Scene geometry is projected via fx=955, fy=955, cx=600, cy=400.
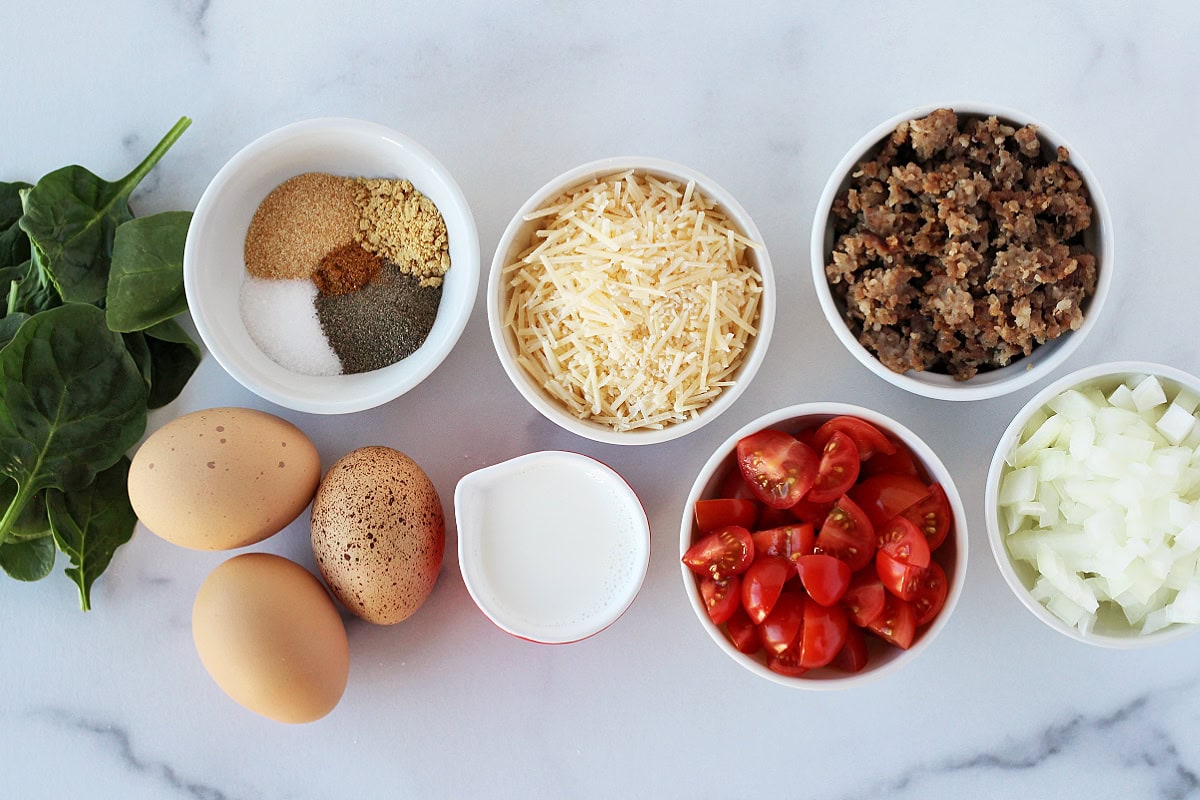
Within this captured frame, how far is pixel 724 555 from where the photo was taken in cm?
122

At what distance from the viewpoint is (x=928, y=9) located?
143 cm

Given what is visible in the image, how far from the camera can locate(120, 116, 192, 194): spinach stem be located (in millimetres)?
1399

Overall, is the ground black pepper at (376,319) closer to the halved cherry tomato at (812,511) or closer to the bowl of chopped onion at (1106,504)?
the halved cherry tomato at (812,511)

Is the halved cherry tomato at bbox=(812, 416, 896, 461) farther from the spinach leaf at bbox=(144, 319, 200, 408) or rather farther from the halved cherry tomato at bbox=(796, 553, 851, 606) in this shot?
the spinach leaf at bbox=(144, 319, 200, 408)

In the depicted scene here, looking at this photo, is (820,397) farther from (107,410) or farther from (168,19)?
(168,19)

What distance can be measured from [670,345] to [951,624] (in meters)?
0.62

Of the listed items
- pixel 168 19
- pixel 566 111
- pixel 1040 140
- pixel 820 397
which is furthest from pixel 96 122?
pixel 1040 140

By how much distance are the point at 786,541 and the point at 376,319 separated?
0.64m

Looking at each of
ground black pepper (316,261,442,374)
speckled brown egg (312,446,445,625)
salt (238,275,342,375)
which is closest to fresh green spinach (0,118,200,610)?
salt (238,275,342,375)

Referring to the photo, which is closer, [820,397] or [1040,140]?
[1040,140]

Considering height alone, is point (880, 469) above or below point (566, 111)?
below

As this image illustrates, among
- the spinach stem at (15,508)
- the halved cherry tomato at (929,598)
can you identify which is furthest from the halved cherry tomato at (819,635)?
the spinach stem at (15,508)

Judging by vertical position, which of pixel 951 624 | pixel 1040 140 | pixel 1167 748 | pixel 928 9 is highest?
pixel 928 9

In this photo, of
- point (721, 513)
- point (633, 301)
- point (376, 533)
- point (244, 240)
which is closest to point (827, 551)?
point (721, 513)
